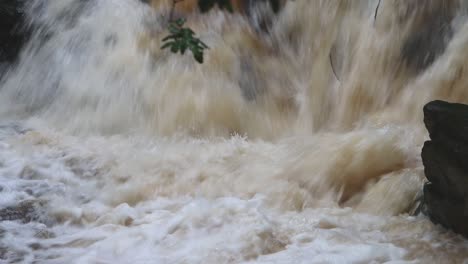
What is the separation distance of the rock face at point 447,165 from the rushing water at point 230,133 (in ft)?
0.34

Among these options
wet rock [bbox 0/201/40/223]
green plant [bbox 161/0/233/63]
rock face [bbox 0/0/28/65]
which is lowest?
wet rock [bbox 0/201/40/223]

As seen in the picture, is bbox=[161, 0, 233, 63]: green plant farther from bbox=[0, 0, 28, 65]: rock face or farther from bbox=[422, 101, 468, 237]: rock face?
bbox=[0, 0, 28, 65]: rock face

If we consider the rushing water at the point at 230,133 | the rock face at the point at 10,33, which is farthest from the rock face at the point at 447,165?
the rock face at the point at 10,33

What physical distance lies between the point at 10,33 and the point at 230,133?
3252 millimetres

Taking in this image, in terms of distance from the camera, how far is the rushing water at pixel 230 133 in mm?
3219

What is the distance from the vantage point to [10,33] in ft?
22.2

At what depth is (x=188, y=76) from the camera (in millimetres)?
5516

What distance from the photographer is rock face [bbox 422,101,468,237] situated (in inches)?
118

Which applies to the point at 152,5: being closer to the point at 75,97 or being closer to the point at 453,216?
the point at 75,97

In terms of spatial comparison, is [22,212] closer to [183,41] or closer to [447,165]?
[183,41]

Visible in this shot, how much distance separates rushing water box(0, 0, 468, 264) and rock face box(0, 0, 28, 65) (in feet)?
0.65

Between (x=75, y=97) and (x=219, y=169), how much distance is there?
2108 millimetres

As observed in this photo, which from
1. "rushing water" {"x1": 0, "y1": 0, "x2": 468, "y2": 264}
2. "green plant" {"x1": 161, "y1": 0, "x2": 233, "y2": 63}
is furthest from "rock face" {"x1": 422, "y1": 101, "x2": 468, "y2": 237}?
"green plant" {"x1": 161, "y1": 0, "x2": 233, "y2": 63}

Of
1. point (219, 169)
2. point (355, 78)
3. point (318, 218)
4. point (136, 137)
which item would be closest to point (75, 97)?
point (136, 137)
